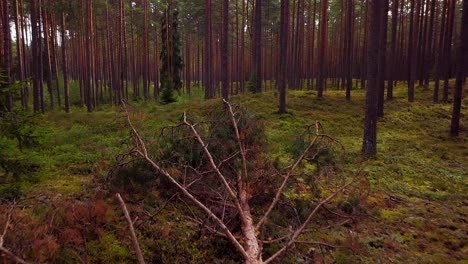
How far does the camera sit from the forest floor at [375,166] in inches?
249

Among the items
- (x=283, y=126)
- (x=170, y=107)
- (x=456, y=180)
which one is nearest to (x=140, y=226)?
(x=456, y=180)

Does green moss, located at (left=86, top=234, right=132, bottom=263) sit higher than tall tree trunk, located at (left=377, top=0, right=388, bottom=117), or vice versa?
tall tree trunk, located at (left=377, top=0, right=388, bottom=117)

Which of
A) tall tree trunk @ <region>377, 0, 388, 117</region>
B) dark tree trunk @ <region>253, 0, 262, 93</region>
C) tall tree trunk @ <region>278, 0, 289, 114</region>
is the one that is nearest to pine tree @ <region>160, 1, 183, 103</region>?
dark tree trunk @ <region>253, 0, 262, 93</region>

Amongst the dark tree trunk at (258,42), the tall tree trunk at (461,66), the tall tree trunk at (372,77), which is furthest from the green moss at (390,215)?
the dark tree trunk at (258,42)

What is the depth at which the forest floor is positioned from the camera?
6312 mm

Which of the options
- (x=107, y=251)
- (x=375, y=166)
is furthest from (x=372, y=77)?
(x=107, y=251)

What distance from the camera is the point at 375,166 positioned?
38.1 ft

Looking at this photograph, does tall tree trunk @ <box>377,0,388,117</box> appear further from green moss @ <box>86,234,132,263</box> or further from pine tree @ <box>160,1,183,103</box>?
pine tree @ <box>160,1,183,103</box>

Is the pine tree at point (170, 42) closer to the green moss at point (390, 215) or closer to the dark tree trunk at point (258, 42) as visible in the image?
the dark tree trunk at point (258, 42)

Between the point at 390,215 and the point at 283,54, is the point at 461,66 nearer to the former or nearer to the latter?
the point at 283,54

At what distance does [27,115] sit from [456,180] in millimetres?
12347

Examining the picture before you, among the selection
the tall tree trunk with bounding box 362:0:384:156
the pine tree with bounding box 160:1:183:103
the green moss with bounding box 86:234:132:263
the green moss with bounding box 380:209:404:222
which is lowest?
the green moss with bounding box 380:209:404:222

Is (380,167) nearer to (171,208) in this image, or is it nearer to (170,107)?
(171,208)

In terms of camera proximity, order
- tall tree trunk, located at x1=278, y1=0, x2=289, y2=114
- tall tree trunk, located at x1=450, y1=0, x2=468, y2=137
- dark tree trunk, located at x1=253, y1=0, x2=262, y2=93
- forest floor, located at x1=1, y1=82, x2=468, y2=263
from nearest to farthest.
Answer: forest floor, located at x1=1, y1=82, x2=468, y2=263 < tall tree trunk, located at x1=450, y1=0, x2=468, y2=137 < tall tree trunk, located at x1=278, y1=0, x2=289, y2=114 < dark tree trunk, located at x1=253, y1=0, x2=262, y2=93
